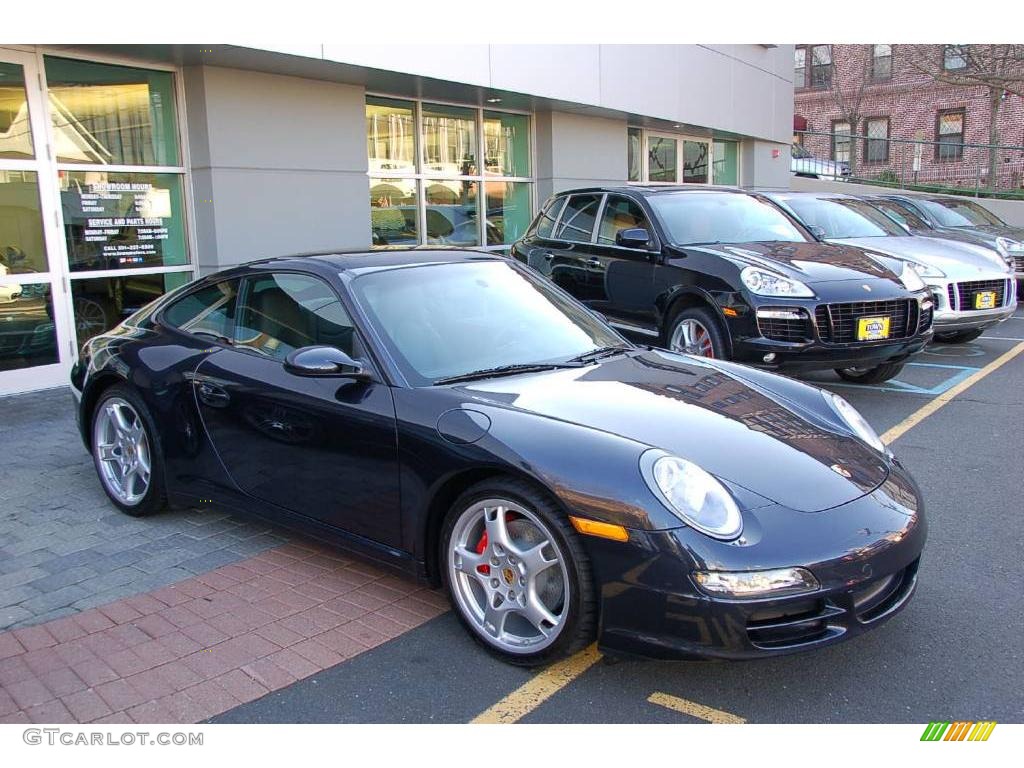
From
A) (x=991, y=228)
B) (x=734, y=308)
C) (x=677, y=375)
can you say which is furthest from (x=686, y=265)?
(x=991, y=228)

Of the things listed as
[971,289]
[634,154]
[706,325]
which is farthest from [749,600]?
[634,154]

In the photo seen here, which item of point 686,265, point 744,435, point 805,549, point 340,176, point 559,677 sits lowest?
point 559,677

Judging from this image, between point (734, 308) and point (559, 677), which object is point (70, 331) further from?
point (559, 677)

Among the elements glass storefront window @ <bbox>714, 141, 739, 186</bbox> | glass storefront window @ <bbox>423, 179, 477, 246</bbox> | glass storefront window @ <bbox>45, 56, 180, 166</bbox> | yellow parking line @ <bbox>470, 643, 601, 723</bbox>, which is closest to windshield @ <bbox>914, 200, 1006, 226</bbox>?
glass storefront window @ <bbox>714, 141, 739, 186</bbox>

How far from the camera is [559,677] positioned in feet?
10.3

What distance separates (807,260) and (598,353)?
→ 366 centimetres

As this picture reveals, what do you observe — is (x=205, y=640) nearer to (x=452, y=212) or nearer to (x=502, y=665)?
(x=502, y=665)

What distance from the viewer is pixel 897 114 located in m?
34.0

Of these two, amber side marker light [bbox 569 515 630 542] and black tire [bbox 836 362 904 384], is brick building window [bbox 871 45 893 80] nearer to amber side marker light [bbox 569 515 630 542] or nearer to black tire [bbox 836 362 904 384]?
black tire [bbox 836 362 904 384]

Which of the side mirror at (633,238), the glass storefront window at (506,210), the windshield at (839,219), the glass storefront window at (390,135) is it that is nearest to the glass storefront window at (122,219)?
the glass storefront window at (390,135)

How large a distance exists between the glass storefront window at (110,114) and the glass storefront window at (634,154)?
8958 millimetres

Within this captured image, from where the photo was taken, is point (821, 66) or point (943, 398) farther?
point (821, 66)

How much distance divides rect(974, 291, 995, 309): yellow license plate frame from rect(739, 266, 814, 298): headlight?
11.9 feet

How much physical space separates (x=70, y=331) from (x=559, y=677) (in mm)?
6725
